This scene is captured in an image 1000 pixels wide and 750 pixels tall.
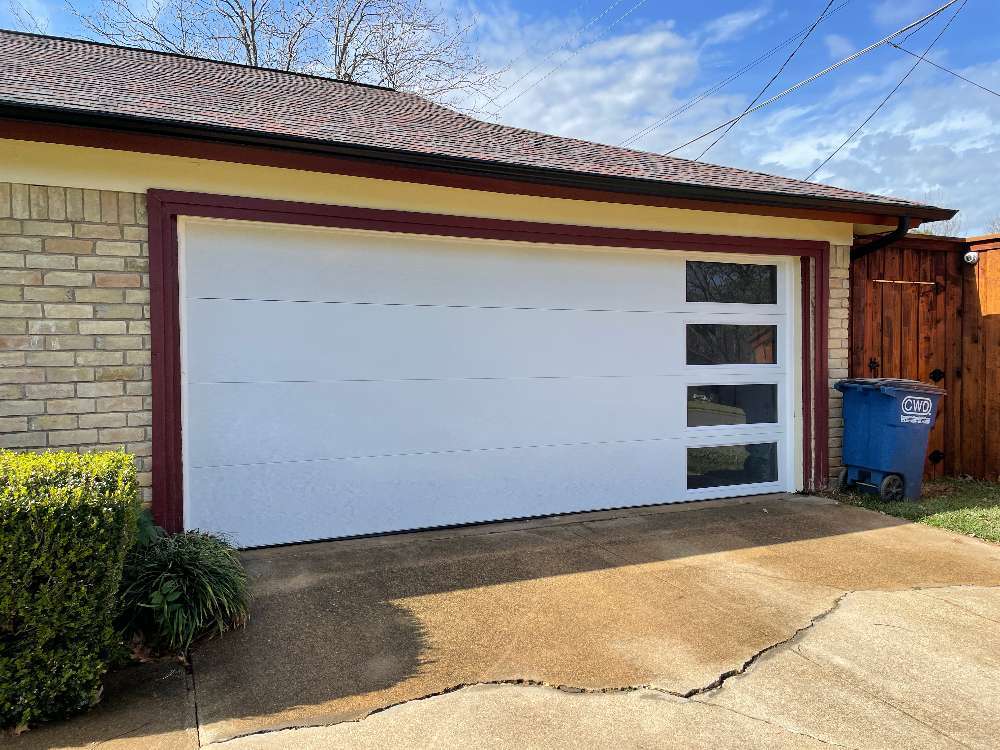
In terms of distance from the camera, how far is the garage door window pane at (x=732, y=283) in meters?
5.97

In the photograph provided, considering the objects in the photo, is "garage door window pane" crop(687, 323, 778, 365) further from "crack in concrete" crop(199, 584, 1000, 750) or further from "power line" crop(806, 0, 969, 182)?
"crack in concrete" crop(199, 584, 1000, 750)

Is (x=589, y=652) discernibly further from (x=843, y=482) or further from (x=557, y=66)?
(x=557, y=66)

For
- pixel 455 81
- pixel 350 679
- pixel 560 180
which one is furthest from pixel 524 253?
pixel 455 81

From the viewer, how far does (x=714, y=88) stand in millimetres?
15766

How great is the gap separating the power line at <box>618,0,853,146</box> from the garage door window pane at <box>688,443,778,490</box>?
9.07 meters

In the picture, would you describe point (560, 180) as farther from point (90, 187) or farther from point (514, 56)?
point (514, 56)

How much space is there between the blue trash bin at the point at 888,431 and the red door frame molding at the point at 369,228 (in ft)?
0.86

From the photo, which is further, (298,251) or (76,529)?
(298,251)

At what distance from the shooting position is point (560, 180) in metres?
4.82

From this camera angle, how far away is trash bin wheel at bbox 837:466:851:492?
6.36 m

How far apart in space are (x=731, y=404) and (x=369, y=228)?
3.60 m

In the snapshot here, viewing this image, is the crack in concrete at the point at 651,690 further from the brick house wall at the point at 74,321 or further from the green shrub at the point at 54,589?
the brick house wall at the point at 74,321

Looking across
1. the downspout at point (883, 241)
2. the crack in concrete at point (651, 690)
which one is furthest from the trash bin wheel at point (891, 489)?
the crack in concrete at point (651, 690)

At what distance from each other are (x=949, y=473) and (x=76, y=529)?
792cm
